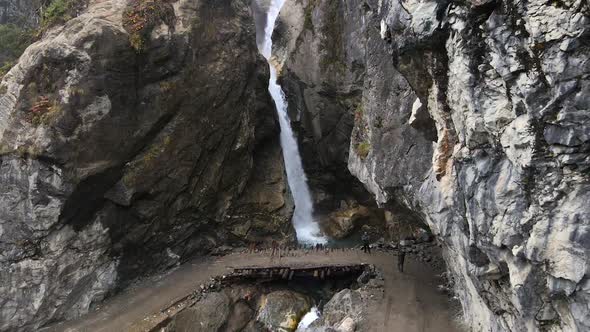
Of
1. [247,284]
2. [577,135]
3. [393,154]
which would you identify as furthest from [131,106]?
[577,135]

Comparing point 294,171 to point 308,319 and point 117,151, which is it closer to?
point 308,319

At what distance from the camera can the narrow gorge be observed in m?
7.46

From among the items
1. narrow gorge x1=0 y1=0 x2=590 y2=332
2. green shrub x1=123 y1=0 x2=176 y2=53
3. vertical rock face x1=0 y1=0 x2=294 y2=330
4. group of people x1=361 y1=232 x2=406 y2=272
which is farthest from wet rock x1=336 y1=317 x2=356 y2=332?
green shrub x1=123 y1=0 x2=176 y2=53

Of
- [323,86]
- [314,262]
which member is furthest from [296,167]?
[314,262]

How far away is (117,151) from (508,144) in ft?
50.2

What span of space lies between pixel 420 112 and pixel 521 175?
5.24 metres

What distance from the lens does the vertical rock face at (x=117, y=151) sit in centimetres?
1622

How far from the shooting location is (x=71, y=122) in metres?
16.6

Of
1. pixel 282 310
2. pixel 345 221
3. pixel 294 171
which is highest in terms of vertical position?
pixel 294 171

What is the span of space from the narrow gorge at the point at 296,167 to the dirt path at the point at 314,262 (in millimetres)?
99

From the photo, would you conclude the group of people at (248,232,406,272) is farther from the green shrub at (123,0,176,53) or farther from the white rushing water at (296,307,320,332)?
the green shrub at (123,0,176,53)

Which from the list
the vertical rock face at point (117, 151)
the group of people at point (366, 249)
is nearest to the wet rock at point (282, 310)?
the group of people at point (366, 249)

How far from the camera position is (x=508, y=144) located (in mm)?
7910

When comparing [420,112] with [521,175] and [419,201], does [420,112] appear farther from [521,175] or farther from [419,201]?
[521,175]
